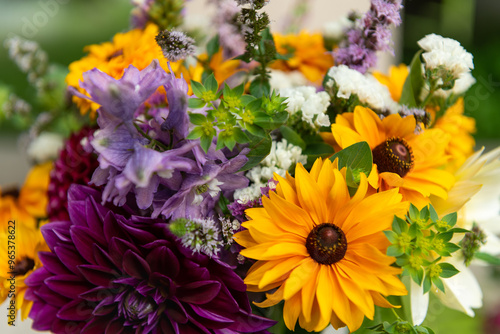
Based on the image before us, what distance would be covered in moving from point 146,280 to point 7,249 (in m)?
0.17

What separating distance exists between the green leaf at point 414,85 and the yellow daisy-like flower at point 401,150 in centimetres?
6

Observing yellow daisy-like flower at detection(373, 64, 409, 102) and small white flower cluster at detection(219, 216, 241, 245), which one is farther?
yellow daisy-like flower at detection(373, 64, 409, 102)

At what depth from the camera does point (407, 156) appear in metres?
0.39

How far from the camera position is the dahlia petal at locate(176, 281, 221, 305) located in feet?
1.13

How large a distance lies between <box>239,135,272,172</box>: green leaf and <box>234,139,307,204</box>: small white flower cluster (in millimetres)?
21

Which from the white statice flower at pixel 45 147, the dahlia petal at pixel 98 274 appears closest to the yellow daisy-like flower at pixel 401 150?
the dahlia petal at pixel 98 274

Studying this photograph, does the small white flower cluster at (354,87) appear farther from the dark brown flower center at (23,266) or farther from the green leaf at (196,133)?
the dark brown flower center at (23,266)

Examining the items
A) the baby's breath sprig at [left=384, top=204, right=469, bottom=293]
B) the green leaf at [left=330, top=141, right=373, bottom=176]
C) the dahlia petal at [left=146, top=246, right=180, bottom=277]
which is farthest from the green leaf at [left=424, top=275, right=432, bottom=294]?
the dahlia petal at [left=146, top=246, right=180, bottom=277]

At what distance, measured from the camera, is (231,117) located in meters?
0.33

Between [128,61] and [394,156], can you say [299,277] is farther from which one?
[128,61]

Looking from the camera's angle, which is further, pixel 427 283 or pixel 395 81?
pixel 395 81

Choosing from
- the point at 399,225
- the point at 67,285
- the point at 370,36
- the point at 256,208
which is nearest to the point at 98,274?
the point at 67,285

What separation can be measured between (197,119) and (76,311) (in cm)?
20

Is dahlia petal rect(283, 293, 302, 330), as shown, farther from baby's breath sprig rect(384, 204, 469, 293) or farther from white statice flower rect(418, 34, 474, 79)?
white statice flower rect(418, 34, 474, 79)
